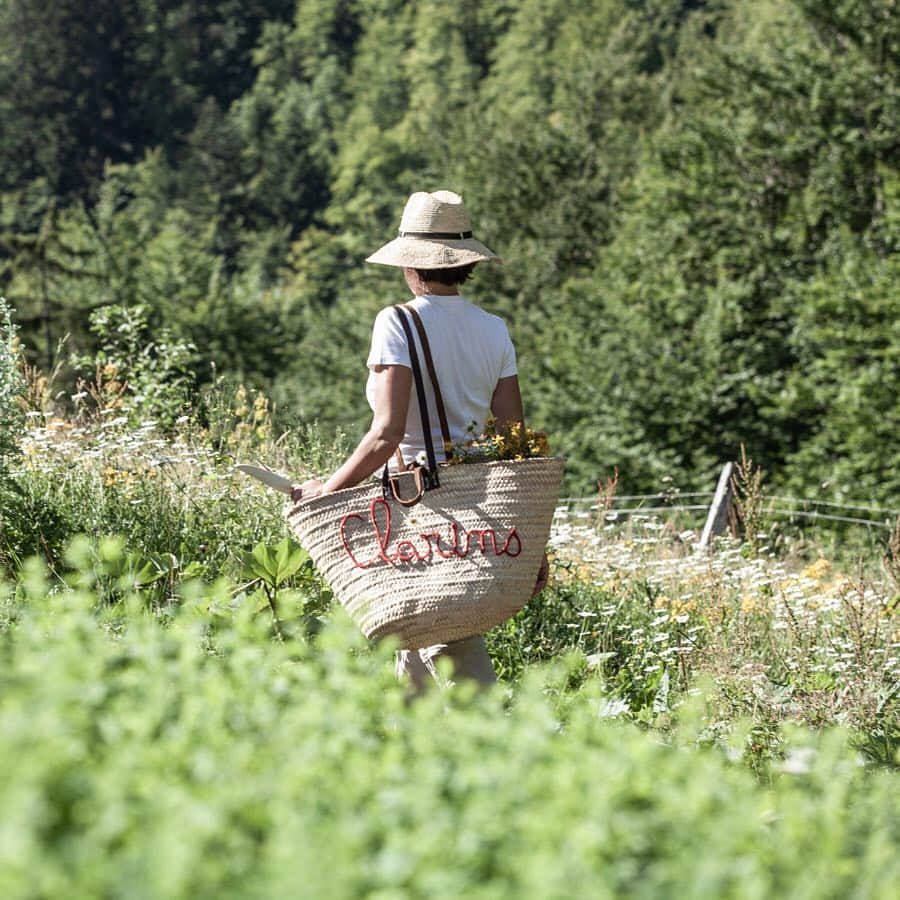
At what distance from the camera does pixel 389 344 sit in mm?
3715

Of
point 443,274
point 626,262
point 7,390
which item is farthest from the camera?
point 626,262

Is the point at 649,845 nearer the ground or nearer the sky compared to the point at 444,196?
nearer the ground

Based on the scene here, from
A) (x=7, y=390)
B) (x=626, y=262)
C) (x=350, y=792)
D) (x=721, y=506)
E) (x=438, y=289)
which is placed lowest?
(x=721, y=506)

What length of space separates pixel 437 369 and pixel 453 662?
32.2 inches

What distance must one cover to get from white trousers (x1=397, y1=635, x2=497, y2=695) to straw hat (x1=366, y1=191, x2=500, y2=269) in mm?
1058

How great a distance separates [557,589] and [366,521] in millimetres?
2270

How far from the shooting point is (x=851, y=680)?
503 centimetres

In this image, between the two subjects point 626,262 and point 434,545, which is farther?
point 626,262

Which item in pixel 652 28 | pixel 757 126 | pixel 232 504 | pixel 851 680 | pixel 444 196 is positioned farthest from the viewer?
pixel 652 28

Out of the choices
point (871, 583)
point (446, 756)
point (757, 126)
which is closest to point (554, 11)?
point (757, 126)

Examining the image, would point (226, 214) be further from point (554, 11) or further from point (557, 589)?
point (557, 589)

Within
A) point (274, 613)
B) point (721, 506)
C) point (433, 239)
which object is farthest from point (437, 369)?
point (721, 506)

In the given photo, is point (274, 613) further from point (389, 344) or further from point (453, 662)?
point (389, 344)

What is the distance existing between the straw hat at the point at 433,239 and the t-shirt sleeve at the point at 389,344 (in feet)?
0.68
